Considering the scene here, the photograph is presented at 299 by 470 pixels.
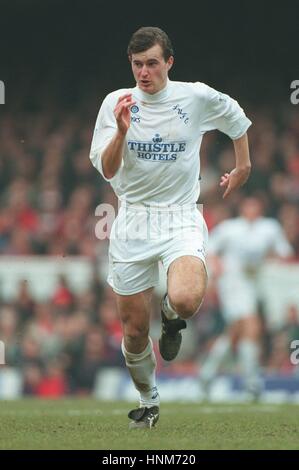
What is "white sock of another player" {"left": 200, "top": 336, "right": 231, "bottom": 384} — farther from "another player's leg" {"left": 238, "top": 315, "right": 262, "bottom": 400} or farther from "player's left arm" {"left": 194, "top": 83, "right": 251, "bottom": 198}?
"player's left arm" {"left": 194, "top": 83, "right": 251, "bottom": 198}

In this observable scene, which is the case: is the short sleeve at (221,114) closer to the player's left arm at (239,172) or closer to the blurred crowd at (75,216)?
the player's left arm at (239,172)

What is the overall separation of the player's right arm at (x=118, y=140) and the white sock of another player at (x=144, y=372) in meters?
1.29

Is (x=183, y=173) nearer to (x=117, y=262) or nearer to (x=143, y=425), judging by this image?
(x=117, y=262)

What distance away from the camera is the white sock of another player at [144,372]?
28.5ft

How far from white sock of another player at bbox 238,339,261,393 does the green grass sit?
3201mm

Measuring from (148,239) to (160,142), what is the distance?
654 millimetres

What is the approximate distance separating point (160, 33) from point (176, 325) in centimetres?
199

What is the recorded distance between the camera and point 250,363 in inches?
603

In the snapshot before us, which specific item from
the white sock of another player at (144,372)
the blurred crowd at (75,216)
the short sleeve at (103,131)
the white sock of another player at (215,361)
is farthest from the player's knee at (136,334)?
the blurred crowd at (75,216)

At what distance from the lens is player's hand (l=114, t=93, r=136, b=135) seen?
309 inches

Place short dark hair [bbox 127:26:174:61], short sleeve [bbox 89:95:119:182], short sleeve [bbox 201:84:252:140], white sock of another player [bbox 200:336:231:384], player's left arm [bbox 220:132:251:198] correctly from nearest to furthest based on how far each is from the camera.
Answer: short dark hair [bbox 127:26:174:61] → short sleeve [bbox 89:95:119:182] → short sleeve [bbox 201:84:252:140] → player's left arm [bbox 220:132:251:198] → white sock of another player [bbox 200:336:231:384]

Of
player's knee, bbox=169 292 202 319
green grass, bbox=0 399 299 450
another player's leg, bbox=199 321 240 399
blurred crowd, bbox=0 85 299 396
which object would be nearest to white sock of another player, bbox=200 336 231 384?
another player's leg, bbox=199 321 240 399

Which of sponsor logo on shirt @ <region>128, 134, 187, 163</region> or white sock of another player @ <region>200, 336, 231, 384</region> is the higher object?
sponsor logo on shirt @ <region>128, 134, 187, 163</region>
